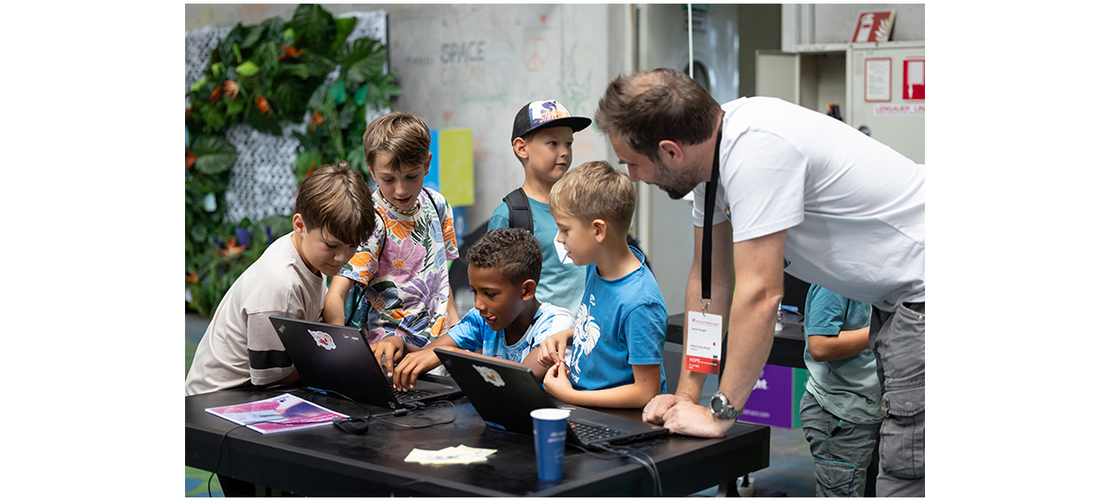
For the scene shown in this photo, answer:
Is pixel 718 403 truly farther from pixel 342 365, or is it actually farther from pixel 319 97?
pixel 319 97

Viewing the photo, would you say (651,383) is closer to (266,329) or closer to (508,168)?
(266,329)

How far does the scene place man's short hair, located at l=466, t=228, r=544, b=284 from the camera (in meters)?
2.27

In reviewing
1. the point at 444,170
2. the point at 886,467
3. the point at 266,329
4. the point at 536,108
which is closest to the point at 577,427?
the point at 886,467

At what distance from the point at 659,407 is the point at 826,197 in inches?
21.2

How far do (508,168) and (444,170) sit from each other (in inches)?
18.4

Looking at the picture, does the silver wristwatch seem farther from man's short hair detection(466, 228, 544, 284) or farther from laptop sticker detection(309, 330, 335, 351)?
laptop sticker detection(309, 330, 335, 351)

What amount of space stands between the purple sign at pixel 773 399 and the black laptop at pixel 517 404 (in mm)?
2497

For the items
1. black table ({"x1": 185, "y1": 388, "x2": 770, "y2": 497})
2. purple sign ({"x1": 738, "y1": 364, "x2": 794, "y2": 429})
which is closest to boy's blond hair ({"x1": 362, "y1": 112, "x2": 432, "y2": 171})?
black table ({"x1": 185, "y1": 388, "x2": 770, "y2": 497})

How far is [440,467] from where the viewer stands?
5.35ft

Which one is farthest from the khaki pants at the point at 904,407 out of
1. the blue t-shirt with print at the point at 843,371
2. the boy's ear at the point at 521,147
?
the boy's ear at the point at 521,147

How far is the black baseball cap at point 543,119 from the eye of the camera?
114 inches

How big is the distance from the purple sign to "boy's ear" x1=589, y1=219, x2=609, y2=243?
2.38 m

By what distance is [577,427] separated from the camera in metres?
1.83

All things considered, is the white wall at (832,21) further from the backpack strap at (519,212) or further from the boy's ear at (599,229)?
the boy's ear at (599,229)
